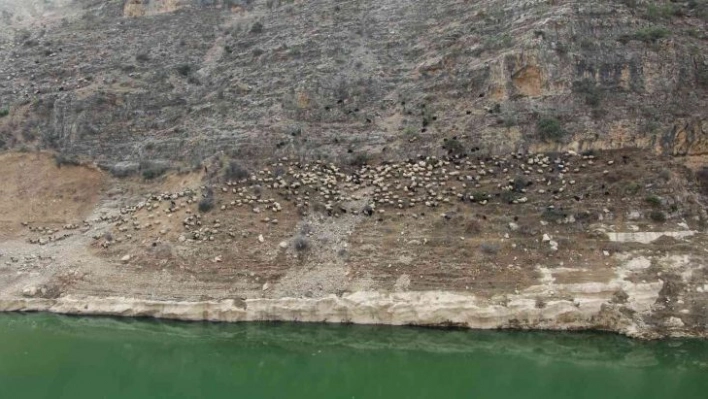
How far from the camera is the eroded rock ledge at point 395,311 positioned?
23.7m

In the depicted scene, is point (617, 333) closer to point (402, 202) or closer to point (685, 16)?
point (402, 202)

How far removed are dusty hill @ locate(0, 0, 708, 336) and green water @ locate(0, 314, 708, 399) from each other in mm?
1068

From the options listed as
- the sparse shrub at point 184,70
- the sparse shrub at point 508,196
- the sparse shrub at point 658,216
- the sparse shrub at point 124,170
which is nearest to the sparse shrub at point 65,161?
the sparse shrub at point 124,170

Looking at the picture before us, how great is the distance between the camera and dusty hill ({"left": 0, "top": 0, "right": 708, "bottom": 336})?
25672 mm

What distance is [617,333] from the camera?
23531 mm

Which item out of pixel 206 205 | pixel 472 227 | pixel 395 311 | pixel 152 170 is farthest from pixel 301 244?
pixel 152 170

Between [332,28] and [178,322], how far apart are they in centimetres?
2450

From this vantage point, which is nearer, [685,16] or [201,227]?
[201,227]

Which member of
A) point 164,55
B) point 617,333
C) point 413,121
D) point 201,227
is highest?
point 164,55

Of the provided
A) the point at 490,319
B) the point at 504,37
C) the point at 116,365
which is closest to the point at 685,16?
the point at 504,37

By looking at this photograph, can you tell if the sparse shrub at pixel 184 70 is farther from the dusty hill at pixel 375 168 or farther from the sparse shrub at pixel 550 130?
the sparse shrub at pixel 550 130

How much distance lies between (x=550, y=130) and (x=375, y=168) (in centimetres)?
930

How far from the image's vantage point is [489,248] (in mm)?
26719

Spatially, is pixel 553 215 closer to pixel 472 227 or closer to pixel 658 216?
pixel 472 227
